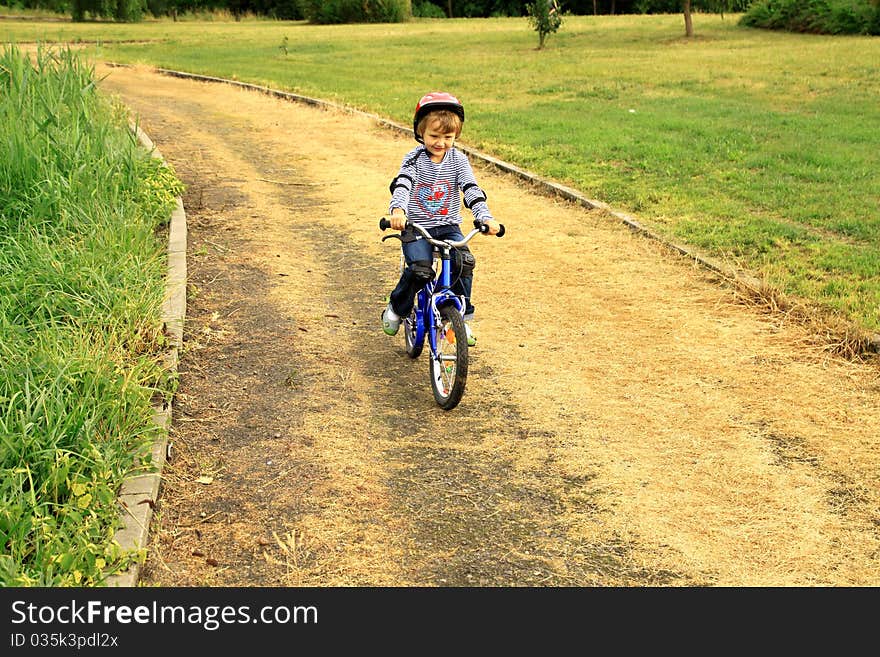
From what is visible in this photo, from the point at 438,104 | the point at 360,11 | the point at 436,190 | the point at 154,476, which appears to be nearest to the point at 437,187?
the point at 436,190

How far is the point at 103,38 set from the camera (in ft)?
118

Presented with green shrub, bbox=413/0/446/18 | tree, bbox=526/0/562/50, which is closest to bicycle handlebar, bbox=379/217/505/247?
tree, bbox=526/0/562/50

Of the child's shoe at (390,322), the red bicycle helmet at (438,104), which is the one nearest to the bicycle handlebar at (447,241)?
the red bicycle helmet at (438,104)

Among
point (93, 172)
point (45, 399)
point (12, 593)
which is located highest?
point (93, 172)

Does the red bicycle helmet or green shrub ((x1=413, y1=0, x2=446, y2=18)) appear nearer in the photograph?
the red bicycle helmet

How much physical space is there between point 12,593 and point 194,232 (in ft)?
21.2

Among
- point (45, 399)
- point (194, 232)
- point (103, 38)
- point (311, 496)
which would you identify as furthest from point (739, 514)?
point (103, 38)

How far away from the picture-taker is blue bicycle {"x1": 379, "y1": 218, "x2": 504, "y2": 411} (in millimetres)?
5762

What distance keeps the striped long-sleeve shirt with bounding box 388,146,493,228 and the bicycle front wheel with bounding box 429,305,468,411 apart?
652 millimetres

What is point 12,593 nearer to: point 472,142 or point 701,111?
point 472,142

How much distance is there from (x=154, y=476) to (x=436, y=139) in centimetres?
261

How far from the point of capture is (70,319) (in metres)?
6.48

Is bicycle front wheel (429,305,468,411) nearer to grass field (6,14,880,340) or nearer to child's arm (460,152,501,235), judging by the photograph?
child's arm (460,152,501,235)

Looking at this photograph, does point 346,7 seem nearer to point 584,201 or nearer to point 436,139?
point 584,201
